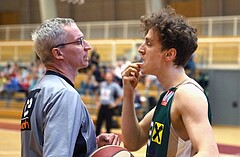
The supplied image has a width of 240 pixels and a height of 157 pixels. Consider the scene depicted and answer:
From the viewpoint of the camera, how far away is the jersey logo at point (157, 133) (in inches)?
101

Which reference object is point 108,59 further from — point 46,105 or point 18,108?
point 46,105

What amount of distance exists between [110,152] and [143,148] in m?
8.71

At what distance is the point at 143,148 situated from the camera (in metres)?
11.0

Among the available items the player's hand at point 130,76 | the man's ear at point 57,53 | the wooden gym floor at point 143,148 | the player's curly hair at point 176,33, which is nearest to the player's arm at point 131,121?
the player's hand at point 130,76

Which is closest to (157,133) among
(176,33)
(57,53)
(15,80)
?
(176,33)

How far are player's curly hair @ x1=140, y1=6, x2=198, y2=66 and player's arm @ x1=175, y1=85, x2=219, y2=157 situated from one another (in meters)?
0.24

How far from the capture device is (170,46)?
102 inches

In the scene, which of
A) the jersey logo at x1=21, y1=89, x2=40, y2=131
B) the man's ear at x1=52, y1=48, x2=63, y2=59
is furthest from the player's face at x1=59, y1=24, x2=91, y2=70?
the jersey logo at x1=21, y1=89, x2=40, y2=131

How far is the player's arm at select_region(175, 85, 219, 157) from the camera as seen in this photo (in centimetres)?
226

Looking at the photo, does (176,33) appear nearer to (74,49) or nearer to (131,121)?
(74,49)

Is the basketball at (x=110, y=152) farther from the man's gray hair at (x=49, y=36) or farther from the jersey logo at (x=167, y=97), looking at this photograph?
the man's gray hair at (x=49, y=36)

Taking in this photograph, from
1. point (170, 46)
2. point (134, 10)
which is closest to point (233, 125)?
point (134, 10)

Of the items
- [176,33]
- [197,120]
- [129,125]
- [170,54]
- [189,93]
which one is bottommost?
[129,125]

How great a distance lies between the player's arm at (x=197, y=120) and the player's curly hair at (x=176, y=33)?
9.5 inches
